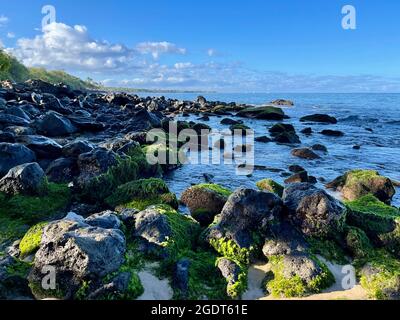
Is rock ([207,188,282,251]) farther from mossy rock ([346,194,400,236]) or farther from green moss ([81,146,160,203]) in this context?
green moss ([81,146,160,203])

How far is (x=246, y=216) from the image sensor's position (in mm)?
8477

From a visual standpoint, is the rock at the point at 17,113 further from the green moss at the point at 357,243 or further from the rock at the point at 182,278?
the green moss at the point at 357,243

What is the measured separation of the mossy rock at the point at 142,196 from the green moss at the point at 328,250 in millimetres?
4120

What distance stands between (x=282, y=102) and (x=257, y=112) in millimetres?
42536

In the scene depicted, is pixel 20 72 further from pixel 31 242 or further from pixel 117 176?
pixel 31 242

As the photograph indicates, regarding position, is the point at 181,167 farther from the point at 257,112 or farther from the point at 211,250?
the point at 257,112

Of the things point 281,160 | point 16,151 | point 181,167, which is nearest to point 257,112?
point 281,160

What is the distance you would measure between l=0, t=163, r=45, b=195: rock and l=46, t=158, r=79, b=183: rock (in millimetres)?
1931

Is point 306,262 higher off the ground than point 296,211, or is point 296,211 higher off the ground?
point 296,211

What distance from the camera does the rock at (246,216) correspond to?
8281mm

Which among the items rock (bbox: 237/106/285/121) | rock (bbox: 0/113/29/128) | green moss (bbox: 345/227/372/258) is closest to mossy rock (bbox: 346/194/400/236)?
green moss (bbox: 345/227/372/258)
